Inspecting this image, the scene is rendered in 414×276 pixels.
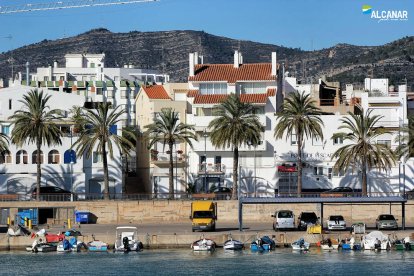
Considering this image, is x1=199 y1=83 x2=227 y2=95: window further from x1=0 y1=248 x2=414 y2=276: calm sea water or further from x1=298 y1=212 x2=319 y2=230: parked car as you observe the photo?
x1=0 y1=248 x2=414 y2=276: calm sea water

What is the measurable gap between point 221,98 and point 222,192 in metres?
13.0

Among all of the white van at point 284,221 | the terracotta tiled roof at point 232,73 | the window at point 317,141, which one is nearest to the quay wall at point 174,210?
the white van at point 284,221

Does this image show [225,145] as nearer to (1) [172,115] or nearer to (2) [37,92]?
(1) [172,115]

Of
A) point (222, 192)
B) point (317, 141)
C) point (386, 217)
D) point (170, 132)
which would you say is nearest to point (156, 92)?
point (170, 132)

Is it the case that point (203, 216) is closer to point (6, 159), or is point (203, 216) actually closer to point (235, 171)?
point (235, 171)

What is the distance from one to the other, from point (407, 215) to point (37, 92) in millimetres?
39050

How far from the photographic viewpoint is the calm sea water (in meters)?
91.6

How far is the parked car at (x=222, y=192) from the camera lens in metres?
125

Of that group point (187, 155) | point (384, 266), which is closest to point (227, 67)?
point (187, 155)

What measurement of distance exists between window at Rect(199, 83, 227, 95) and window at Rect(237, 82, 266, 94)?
172 centimetres

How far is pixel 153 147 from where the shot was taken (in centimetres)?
13888

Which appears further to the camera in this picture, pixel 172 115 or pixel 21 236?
pixel 172 115

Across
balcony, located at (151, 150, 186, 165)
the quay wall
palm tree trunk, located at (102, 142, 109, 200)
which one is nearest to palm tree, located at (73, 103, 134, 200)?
palm tree trunk, located at (102, 142, 109, 200)

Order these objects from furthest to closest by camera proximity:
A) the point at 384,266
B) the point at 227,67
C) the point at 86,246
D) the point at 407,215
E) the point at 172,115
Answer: the point at 227,67, the point at 172,115, the point at 407,215, the point at 86,246, the point at 384,266
